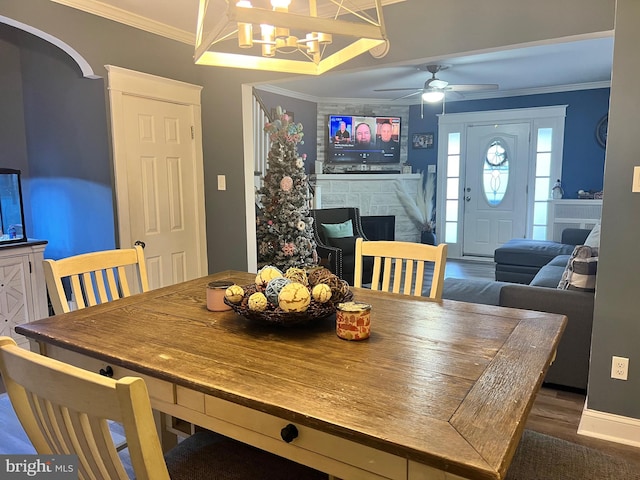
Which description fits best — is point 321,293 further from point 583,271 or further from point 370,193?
point 370,193

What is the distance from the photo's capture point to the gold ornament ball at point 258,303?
1456 millimetres

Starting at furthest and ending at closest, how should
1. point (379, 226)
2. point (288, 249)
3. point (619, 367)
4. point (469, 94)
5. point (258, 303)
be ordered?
point (379, 226) < point (469, 94) < point (288, 249) < point (619, 367) < point (258, 303)

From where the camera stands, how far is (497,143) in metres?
6.88

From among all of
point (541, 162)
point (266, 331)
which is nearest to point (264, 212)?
point (266, 331)

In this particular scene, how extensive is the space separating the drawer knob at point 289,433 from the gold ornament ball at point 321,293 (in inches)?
19.7

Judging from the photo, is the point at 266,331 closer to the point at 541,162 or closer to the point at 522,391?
the point at 522,391

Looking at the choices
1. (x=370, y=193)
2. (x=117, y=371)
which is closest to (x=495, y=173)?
(x=370, y=193)

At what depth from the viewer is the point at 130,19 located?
315 centimetres

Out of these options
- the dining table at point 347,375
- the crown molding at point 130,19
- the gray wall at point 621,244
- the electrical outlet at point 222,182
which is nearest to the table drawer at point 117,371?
the dining table at point 347,375

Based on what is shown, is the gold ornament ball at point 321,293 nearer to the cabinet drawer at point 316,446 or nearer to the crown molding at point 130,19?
the cabinet drawer at point 316,446

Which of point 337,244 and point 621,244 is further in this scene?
point 337,244

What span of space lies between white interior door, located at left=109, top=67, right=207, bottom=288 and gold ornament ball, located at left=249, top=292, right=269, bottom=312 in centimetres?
209

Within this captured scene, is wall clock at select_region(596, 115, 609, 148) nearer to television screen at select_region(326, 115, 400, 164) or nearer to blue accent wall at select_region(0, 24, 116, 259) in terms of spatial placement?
television screen at select_region(326, 115, 400, 164)

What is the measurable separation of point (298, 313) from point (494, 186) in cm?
623
